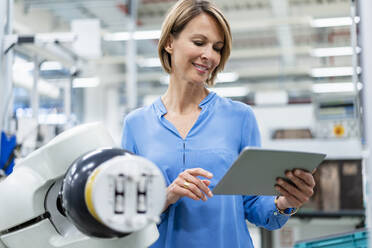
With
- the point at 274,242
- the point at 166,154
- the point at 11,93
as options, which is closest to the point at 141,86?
the point at 274,242

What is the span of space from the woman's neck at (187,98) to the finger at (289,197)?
14.8 inches

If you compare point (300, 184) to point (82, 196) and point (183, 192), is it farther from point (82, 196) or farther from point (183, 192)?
point (82, 196)

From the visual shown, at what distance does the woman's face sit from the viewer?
3.59 feet

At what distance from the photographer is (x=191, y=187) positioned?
93 cm

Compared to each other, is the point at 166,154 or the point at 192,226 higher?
the point at 166,154

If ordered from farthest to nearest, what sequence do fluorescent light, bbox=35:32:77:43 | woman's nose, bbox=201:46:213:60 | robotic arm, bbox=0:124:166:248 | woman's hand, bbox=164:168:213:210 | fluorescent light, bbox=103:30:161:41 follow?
1. fluorescent light, bbox=103:30:161:41
2. fluorescent light, bbox=35:32:77:43
3. woman's nose, bbox=201:46:213:60
4. woman's hand, bbox=164:168:213:210
5. robotic arm, bbox=0:124:166:248

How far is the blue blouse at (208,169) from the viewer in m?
1.09

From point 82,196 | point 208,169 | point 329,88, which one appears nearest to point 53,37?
point 208,169

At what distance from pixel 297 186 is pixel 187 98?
45cm

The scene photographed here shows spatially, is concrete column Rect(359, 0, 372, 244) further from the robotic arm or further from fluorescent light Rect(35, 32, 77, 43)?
fluorescent light Rect(35, 32, 77, 43)

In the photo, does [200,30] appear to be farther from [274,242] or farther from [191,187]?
[274,242]

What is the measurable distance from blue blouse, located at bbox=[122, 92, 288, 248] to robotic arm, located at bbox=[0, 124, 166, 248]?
33 centimetres

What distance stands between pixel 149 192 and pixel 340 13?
24.2 ft

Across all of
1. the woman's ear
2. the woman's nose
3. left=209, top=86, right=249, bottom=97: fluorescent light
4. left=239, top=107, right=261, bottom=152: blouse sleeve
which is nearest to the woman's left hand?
left=239, top=107, right=261, bottom=152: blouse sleeve
